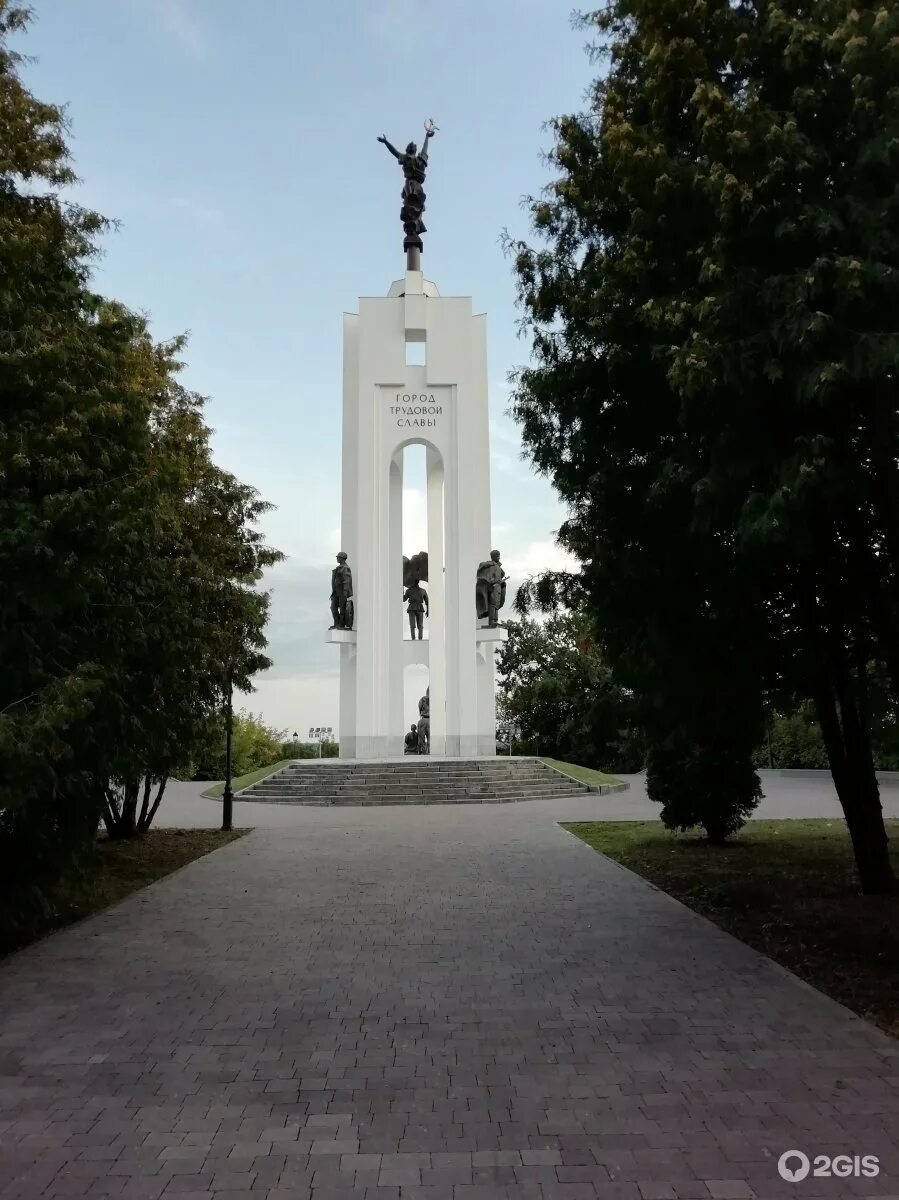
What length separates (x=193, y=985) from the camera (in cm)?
584

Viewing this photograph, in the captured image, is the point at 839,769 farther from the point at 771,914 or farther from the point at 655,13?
the point at 655,13

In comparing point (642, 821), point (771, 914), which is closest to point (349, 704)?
point (642, 821)

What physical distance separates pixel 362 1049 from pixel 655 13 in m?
6.00

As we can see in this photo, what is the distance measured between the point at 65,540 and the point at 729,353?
4382mm

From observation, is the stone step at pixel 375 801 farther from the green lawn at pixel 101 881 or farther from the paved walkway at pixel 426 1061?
the paved walkway at pixel 426 1061

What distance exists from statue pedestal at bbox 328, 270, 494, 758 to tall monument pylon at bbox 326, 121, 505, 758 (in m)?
0.03

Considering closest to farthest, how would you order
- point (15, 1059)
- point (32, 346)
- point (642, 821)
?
point (15, 1059), point (32, 346), point (642, 821)

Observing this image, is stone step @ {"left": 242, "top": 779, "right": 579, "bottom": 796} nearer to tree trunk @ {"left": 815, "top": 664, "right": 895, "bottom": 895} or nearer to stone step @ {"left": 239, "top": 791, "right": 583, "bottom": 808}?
stone step @ {"left": 239, "top": 791, "right": 583, "bottom": 808}

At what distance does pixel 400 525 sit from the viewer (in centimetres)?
2964

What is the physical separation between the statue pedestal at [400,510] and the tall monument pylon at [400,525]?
0.03m

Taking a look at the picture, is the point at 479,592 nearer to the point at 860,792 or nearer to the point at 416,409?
the point at 416,409

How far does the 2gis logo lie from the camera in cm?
321

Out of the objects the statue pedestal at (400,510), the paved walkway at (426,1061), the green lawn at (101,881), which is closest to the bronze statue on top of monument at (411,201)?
the statue pedestal at (400,510)

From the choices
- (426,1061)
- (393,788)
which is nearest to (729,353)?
(426,1061)
